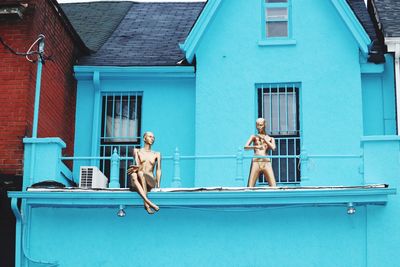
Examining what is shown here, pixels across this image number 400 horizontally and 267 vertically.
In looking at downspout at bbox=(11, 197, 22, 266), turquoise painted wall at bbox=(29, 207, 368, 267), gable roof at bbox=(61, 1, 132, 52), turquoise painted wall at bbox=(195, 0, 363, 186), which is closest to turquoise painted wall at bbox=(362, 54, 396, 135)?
turquoise painted wall at bbox=(195, 0, 363, 186)

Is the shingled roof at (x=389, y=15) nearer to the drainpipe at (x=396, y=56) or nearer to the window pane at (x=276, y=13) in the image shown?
the drainpipe at (x=396, y=56)

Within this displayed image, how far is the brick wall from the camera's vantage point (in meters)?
15.2

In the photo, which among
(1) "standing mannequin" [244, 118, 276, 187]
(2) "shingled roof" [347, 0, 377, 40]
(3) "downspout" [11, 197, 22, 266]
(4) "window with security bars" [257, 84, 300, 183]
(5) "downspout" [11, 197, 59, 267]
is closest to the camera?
(3) "downspout" [11, 197, 22, 266]

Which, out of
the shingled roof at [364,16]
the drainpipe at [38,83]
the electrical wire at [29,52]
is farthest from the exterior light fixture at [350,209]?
the electrical wire at [29,52]

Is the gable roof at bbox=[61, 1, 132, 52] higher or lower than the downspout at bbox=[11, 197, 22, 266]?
higher

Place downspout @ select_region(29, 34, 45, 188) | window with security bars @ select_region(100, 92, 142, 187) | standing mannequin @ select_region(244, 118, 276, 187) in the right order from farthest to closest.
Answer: window with security bars @ select_region(100, 92, 142, 187), downspout @ select_region(29, 34, 45, 188), standing mannequin @ select_region(244, 118, 276, 187)

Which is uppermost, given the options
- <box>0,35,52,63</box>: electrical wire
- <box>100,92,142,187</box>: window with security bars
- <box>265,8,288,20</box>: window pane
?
<box>265,8,288,20</box>: window pane

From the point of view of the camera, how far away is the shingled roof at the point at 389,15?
1612 cm

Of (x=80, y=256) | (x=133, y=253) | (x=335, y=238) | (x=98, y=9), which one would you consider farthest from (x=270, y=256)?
(x=98, y=9)

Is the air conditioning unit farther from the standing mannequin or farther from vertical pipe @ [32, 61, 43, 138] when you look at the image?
the standing mannequin

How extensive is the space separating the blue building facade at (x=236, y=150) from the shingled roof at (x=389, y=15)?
532 mm

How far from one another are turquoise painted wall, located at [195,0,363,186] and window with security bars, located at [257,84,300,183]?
0.22 meters

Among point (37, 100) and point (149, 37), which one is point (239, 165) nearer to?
point (37, 100)

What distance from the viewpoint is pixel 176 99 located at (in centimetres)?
1728
